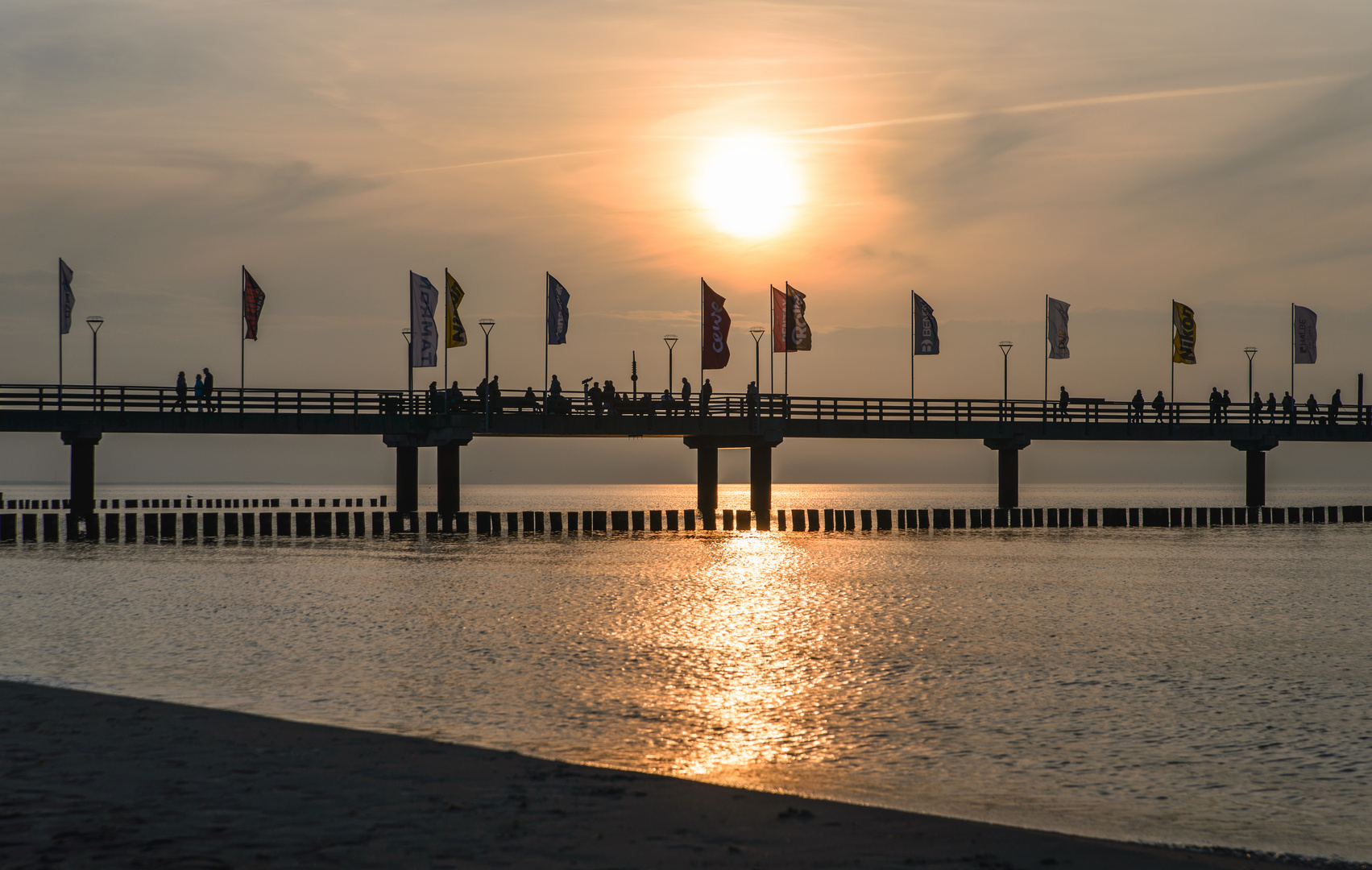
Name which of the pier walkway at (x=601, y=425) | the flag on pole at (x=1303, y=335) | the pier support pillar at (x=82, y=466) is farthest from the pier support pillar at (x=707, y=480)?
the flag on pole at (x=1303, y=335)

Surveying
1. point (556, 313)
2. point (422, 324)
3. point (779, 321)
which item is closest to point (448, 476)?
point (422, 324)

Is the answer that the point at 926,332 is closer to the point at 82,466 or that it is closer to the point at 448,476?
the point at 448,476

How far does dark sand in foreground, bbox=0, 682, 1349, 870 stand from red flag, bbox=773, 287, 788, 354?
43362 mm

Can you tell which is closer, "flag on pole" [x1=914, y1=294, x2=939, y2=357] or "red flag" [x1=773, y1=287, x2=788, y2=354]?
"red flag" [x1=773, y1=287, x2=788, y2=354]

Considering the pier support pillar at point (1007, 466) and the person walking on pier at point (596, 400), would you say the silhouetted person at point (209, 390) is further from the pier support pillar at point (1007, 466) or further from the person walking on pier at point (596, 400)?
the pier support pillar at point (1007, 466)

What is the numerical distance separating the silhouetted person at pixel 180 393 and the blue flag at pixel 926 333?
3250 centimetres

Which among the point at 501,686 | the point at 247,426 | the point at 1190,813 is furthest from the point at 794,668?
the point at 247,426

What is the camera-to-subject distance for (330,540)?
43.3 meters

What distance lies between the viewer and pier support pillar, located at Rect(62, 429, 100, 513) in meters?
45.3

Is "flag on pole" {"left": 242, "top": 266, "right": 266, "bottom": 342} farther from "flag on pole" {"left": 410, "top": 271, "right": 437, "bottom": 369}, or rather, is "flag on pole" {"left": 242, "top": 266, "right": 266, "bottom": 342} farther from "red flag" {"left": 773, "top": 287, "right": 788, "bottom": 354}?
"red flag" {"left": 773, "top": 287, "right": 788, "bottom": 354}

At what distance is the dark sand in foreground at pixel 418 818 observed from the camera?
789 centimetres

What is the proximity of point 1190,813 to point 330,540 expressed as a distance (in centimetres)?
3760

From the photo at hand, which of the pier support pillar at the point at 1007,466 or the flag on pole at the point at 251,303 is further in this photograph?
the pier support pillar at the point at 1007,466

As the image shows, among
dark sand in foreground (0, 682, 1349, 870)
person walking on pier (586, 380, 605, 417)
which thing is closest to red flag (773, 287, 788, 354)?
person walking on pier (586, 380, 605, 417)
